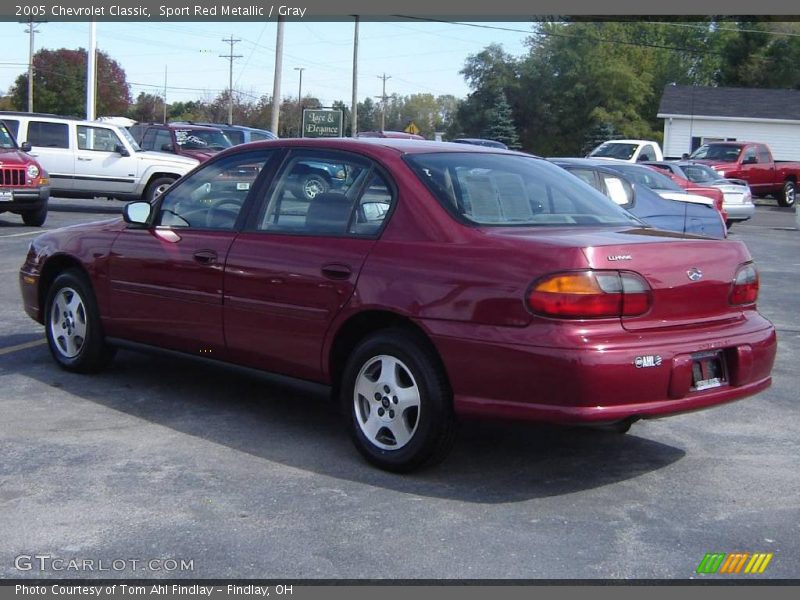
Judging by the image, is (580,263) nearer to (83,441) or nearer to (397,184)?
(397,184)

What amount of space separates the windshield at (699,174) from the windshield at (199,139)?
33.3 ft

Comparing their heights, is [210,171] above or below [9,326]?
above

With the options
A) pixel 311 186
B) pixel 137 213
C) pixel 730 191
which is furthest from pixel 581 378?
pixel 730 191

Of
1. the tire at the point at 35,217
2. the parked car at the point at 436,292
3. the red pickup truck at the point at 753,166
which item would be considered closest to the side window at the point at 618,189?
the parked car at the point at 436,292

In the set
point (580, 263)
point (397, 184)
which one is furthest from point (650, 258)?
point (397, 184)

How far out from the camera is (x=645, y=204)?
11039mm

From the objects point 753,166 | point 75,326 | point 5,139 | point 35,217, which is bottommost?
point 75,326

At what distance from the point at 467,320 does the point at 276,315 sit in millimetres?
1246

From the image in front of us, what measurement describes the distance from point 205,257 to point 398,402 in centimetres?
158

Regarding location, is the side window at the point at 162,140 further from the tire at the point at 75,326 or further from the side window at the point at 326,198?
the side window at the point at 326,198

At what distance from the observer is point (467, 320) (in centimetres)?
481

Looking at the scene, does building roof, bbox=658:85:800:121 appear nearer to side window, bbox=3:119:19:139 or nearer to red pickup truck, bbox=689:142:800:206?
red pickup truck, bbox=689:142:800:206

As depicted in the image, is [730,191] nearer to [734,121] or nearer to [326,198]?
[326,198]

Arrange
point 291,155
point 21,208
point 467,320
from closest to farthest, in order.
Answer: point 467,320, point 291,155, point 21,208
